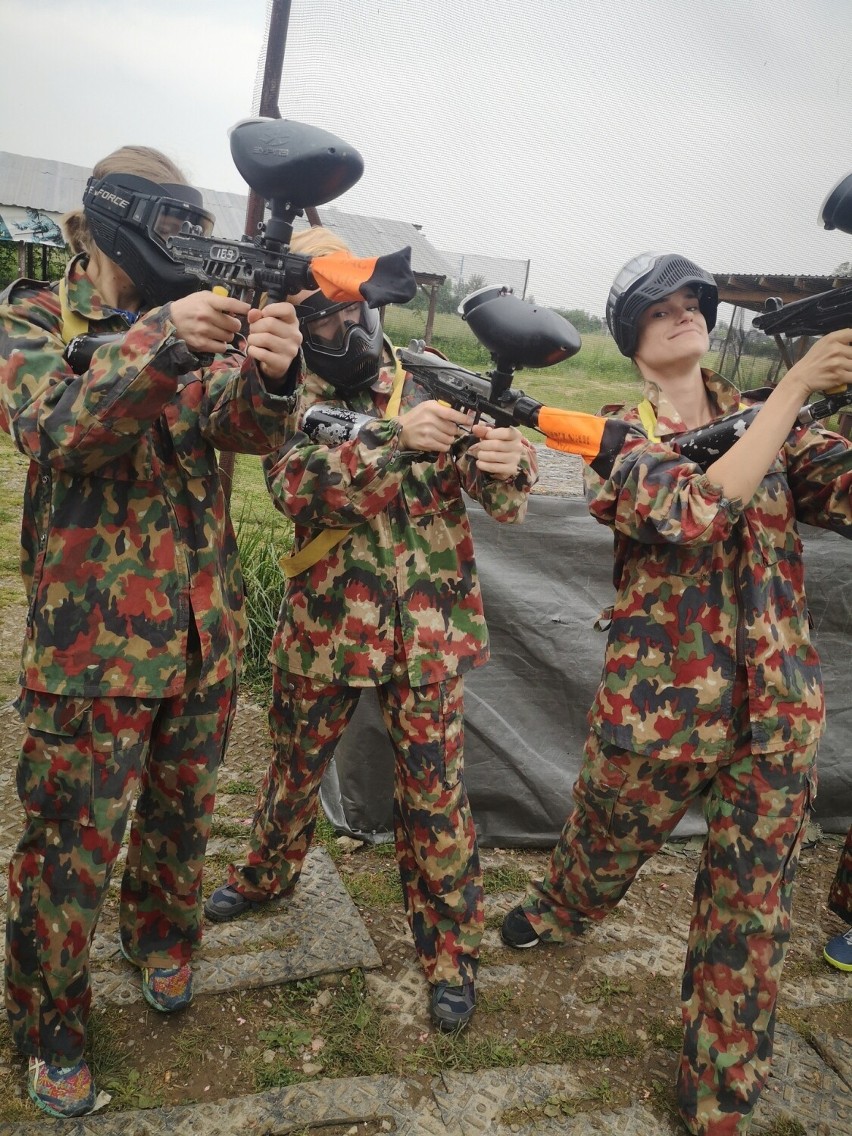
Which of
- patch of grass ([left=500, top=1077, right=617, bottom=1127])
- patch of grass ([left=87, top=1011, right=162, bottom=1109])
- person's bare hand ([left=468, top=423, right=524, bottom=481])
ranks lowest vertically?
patch of grass ([left=87, top=1011, right=162, bottom=1109])

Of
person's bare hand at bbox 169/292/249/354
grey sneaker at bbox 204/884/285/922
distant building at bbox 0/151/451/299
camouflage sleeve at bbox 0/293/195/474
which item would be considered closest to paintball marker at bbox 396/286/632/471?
person's bare hand at bbox 169/292/249/354

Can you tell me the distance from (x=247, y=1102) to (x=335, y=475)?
167 centimetres

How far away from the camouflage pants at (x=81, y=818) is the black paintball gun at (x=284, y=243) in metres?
0.90

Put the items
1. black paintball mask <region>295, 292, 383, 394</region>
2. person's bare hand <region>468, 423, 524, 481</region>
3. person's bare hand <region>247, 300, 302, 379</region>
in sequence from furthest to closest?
black paintball mask <region>295, 292, 383, 394</region> → person's bare hand <region>468, 423, 524, 481</region> → person's bare hand <region>247, 300, 302, 379</region>

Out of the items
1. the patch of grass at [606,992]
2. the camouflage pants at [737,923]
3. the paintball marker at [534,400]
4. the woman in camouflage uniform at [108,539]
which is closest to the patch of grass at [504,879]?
the patch of grass at [606,992]

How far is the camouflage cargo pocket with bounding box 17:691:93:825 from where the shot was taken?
1925 millimetres

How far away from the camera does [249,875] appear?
9.40 feet

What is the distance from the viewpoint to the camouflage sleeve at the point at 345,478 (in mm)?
2145

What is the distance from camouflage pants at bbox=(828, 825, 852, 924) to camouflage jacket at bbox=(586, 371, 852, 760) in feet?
4.46

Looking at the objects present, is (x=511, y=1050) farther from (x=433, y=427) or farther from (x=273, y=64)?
(x=273, y=64)

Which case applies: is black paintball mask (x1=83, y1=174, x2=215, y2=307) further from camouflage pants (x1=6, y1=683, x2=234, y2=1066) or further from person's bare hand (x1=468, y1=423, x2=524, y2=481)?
camouflage pants (x1=6, y1=683, x2=234, y2=1066)

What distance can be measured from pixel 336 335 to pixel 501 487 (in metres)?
0.63

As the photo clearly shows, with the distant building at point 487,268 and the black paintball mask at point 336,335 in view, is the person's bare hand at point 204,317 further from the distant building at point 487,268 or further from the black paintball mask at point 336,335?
the distant building at point 487,268

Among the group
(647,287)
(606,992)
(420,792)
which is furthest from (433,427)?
(606,992)
